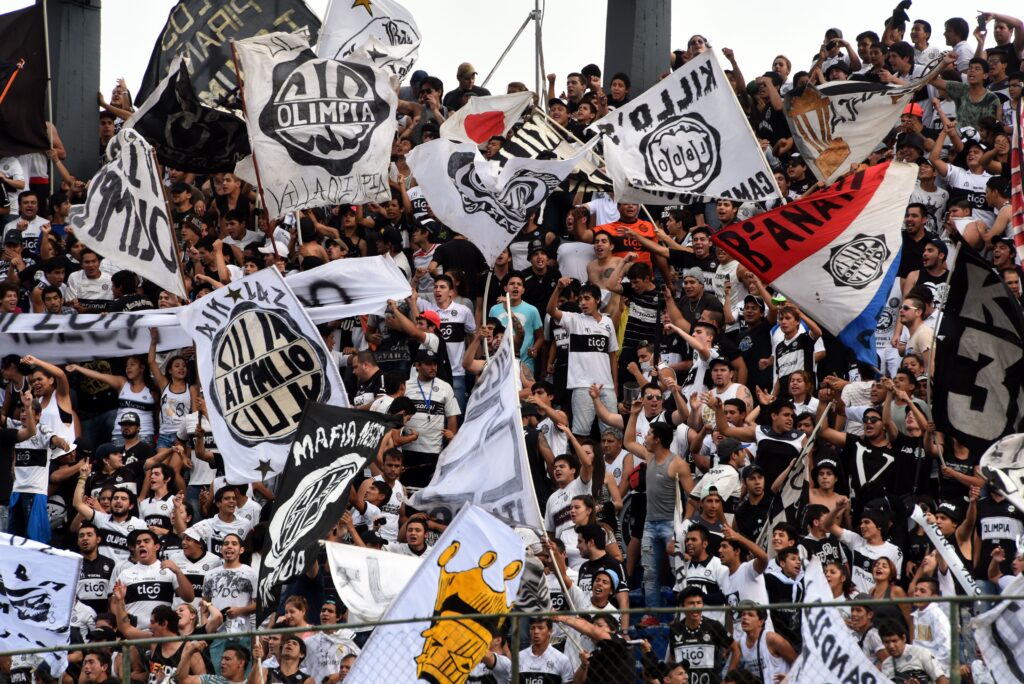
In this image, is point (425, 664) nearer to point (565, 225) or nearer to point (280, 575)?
point (280, 575)

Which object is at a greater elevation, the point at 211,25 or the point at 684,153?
the point at 211,25

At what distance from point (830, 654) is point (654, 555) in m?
4.04

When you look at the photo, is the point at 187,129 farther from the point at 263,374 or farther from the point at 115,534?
the point at 263,374

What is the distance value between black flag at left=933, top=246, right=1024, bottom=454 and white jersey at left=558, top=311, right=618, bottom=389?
12.5 feet

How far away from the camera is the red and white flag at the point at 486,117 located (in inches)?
815

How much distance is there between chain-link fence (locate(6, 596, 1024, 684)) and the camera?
484 inches

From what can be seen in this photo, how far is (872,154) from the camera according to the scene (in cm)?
2047

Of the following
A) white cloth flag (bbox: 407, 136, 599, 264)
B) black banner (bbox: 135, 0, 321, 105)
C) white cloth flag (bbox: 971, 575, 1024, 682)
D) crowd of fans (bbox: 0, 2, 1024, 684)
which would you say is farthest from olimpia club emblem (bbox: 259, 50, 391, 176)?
white cloth flag (bbox: 971, 575, 1024, 682)

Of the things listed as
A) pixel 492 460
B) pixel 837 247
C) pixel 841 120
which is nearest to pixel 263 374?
pixel 492 460

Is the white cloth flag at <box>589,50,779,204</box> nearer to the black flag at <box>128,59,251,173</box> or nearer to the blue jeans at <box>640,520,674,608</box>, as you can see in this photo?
the black flag at <box>128,59,251,173</box>

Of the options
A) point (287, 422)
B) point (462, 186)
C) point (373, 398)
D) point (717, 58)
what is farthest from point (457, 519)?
point (717, 58)

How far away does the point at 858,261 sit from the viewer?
56.1ft

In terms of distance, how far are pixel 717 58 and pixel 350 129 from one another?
11.0 ft

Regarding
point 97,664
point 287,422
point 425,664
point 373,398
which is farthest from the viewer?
point 373,398
